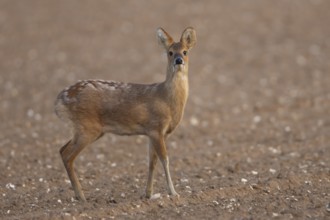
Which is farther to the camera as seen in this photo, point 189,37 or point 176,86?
point 189,37

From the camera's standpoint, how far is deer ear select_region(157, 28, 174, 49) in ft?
34.6

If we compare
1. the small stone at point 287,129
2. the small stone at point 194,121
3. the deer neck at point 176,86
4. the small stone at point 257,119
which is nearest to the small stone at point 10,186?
the deer neck at point 176,86

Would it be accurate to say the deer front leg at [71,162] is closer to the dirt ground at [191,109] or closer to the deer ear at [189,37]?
the dirt ground at [191,109]

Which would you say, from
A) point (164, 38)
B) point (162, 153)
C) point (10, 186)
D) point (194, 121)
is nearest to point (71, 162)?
point (162, 153)

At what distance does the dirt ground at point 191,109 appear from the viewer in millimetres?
9922

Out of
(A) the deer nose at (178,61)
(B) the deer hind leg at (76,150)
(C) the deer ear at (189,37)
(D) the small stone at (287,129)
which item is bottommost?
(B) the deer hind leg at (76,150)

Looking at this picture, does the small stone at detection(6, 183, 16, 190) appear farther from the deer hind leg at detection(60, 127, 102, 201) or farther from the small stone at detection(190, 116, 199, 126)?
the small stone at detection(190, 116, 199, 126)

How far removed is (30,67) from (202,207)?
13461mm

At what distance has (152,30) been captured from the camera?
2502 centimetres

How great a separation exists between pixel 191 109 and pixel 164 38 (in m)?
7.25

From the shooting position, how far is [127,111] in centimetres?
1020

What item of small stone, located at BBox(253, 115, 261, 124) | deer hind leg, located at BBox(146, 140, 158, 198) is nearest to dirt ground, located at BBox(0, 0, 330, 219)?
small stone, located at BBox(253, 115, 261, 124)

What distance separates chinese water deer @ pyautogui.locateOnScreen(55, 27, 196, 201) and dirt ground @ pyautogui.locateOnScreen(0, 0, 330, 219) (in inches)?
28.1

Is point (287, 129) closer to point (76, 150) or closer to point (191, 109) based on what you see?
point (191, 109)
